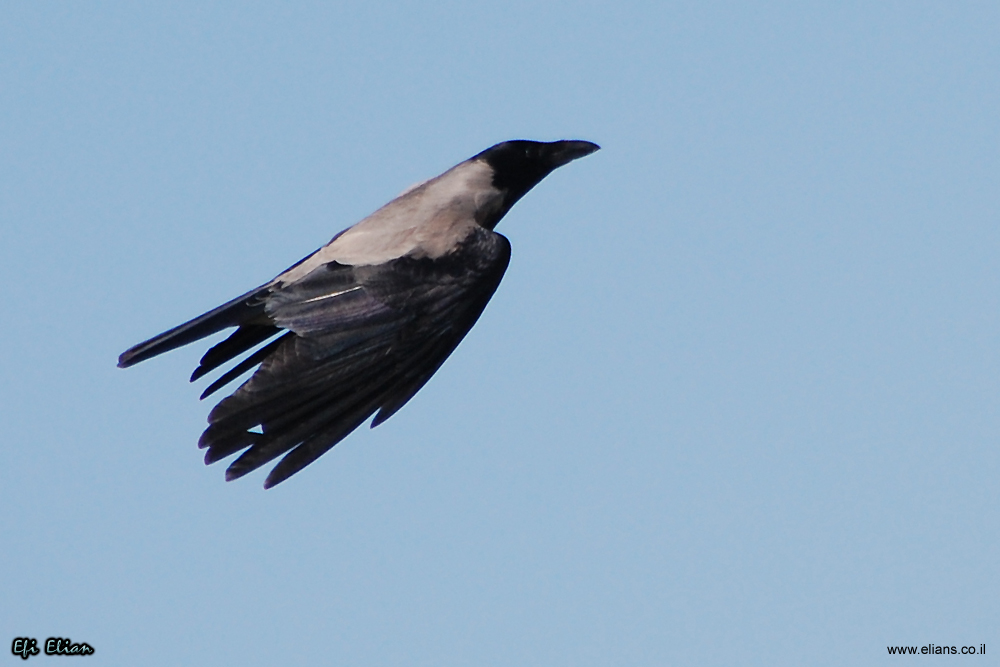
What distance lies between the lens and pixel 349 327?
7070 mm

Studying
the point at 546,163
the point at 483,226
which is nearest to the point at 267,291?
the point at 483,226

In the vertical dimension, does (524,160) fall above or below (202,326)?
above

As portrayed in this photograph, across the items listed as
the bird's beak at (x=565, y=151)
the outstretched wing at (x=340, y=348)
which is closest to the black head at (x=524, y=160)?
the bird's beak at (x=565, y=151)

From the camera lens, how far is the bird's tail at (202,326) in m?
7.64

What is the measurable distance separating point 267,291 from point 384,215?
0.87 meters

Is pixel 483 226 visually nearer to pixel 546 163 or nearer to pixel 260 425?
pixel 546 163

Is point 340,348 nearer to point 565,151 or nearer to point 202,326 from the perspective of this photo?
point 202,326

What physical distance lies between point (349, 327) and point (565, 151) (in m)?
2.60

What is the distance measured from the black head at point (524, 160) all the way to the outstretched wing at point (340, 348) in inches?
35.9

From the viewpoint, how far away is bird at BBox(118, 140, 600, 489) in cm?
666

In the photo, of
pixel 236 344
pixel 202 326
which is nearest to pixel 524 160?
pixel 236 344

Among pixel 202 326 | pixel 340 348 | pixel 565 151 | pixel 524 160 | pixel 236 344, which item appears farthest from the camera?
pixel 565 151

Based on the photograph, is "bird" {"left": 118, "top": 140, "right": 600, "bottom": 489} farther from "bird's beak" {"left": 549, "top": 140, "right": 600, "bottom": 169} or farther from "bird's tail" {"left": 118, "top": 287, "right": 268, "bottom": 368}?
"bird's beak" {"left": 549, "top": 140, "right": 600, "bottom": 169}

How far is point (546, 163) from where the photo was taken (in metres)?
9.03
